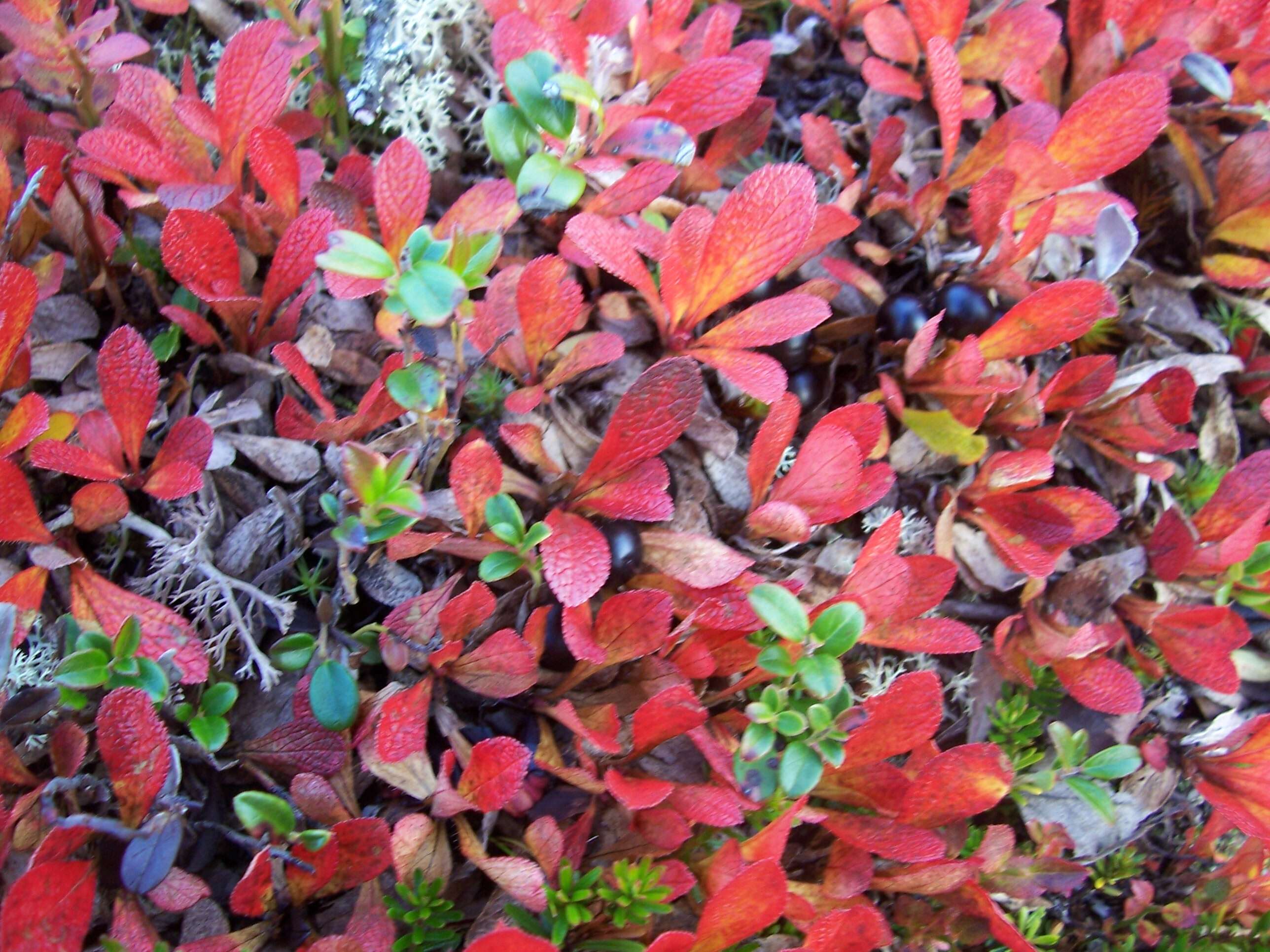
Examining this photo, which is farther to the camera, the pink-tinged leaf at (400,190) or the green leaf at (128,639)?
the pink-tinged leaf at (400,190)

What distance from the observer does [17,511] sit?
41.8 inches

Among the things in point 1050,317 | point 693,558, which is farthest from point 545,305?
point 1050,317

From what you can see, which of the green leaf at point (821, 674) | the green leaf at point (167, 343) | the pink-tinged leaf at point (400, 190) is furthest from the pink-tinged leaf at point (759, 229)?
the green leaf at point (167, 343)

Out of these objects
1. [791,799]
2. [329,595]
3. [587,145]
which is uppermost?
[587,145]

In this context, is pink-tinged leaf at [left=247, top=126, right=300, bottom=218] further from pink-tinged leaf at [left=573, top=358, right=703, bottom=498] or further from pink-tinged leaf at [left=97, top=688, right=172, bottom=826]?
pink-tinged leaf at [left=97, top=688, right=172, bottom=826]

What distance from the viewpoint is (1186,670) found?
4.37ft

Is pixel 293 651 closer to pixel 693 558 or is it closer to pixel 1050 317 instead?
pixel 693 558

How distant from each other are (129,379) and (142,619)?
0.28m

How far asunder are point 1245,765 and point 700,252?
1014 millimetres

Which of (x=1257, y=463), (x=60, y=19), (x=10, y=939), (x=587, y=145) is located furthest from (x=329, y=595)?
(x=1257, y=463)

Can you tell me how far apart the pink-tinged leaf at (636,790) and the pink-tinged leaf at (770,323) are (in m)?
0.54

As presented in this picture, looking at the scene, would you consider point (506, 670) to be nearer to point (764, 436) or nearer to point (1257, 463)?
point (764, 436)

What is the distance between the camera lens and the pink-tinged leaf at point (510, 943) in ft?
2.93

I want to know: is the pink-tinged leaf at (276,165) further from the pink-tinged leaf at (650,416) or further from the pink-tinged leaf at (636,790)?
the pink-tinged leaf at (636,790)
